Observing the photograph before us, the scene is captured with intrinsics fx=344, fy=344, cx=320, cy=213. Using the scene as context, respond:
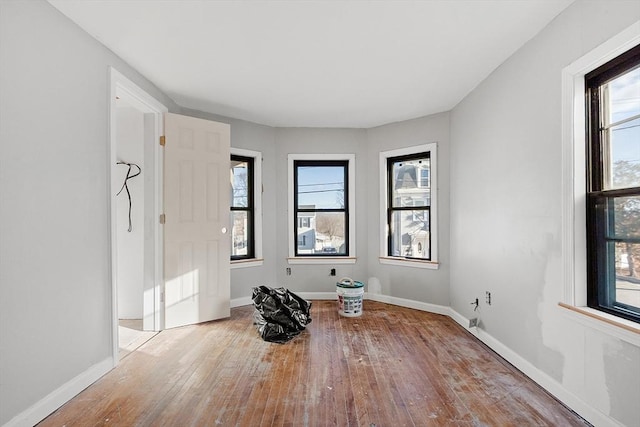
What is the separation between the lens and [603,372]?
6.25 feet

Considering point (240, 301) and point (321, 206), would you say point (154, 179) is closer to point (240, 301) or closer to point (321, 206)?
point (240, 301)

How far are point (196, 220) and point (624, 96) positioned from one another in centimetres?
369

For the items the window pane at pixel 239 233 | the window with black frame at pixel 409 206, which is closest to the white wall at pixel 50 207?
the window pane at pixel 239 233

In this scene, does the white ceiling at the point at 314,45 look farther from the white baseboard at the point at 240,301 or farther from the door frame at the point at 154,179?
the white baseboard at the point at 240,301

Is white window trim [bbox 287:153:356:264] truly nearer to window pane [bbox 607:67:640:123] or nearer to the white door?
the white door

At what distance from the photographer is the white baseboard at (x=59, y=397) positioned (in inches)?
75.6

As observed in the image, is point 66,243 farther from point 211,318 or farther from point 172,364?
point 211,318

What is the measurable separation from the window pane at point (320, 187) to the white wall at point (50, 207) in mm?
2810

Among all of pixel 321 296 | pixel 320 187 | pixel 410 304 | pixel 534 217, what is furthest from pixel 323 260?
pixel 534 217

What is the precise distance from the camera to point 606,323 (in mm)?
1847

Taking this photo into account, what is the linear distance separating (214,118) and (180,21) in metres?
2.16

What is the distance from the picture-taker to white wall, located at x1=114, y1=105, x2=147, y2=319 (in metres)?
3.85

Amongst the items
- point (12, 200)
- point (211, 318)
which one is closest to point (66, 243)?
point (12, 200)

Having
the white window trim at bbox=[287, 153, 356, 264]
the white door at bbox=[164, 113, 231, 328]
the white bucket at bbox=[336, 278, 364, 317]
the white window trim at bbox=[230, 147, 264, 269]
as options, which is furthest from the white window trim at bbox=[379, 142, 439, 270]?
the white door at bbox=[164, 113, 231, 328]
